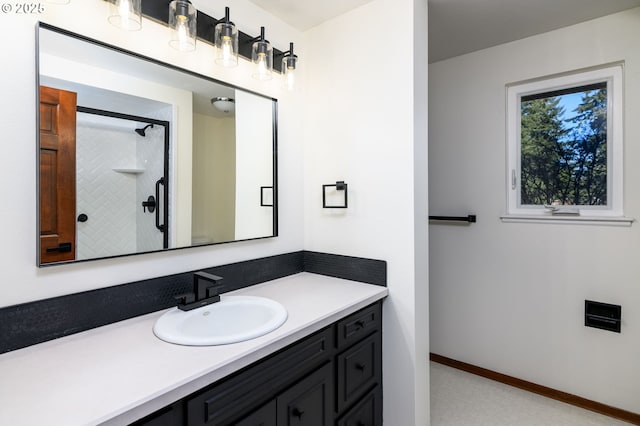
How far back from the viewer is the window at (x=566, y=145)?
197 cm

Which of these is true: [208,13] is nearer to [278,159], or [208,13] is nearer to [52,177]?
[278,159]

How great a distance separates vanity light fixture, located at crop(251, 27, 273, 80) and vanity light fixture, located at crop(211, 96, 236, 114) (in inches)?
8.0

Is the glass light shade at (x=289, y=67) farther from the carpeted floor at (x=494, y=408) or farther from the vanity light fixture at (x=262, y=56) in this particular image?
the carpeted floor at (x=494, y=408)

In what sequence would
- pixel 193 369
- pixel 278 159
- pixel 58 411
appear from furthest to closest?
pixel 278 159 → pixel 193 369 → pixel 58 411

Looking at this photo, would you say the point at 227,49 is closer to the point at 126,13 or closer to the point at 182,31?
the point at 182,31

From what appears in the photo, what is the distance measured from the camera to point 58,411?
704 mm

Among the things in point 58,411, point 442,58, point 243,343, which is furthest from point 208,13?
point 442,58

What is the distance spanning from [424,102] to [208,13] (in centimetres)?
115

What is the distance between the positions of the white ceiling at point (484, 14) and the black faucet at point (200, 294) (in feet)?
4.71

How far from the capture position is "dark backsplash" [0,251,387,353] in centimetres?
100

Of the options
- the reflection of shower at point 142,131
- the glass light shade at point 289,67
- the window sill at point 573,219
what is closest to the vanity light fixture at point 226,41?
the glass light shade at point 289,67

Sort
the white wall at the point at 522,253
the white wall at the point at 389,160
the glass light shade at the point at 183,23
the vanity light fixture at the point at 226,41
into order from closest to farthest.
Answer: the glass light shade at the point at 183,23
the vanity light fixture at the point at 226,41
the white wall at the point at 389,160
the white wall at the point at 522,253

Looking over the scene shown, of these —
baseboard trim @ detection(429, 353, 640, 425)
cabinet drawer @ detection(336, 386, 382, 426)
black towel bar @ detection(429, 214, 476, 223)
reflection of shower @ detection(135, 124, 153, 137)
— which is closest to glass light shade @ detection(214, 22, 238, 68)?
reflection of shower @ detection(135, 124, 153, 137)

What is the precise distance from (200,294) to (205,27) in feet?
3.95
